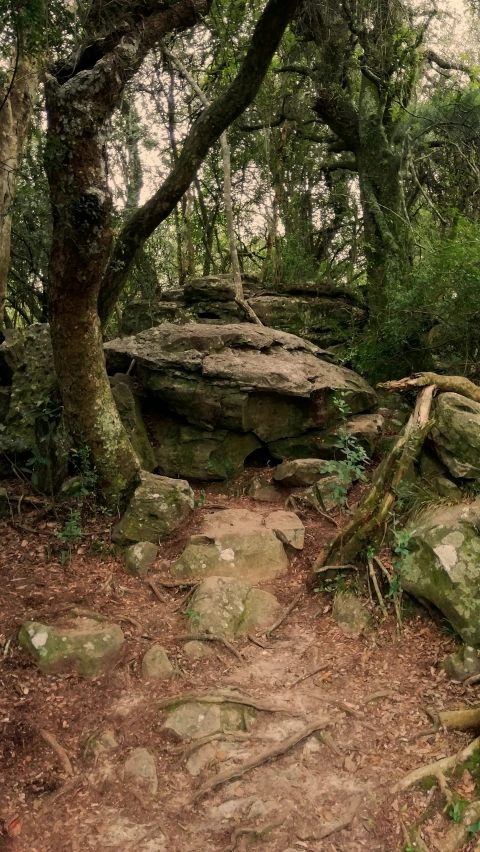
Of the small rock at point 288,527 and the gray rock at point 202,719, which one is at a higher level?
the small rock at point 288,527

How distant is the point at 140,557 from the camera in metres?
6.14

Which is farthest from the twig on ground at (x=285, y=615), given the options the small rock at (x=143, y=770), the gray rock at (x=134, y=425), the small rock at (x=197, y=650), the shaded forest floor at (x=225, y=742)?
the gray rock at (x=134, y=425)

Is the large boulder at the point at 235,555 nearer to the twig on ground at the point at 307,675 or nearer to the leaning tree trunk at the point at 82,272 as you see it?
the leaning tree trunk at the point at 82,272

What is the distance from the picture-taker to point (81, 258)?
19.2 ft

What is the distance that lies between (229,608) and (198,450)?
3.02 meters

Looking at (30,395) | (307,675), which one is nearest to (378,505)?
(307,675)

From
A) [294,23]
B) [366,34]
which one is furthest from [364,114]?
[294,23]

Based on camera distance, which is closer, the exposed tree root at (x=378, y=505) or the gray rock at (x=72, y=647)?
the gray rock at (x=72, y=647)

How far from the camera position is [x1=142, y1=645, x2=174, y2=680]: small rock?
4734 mm

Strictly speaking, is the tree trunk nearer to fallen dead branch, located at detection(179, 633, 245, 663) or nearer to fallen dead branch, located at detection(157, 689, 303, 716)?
fallen dead branch, located at detection(179, 633, 245, 663)

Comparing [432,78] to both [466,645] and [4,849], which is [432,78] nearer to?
[466,645]

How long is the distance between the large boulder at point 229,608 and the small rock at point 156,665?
1.39 feet

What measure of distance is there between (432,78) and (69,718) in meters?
13.5

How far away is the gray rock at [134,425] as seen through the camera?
7629mm
